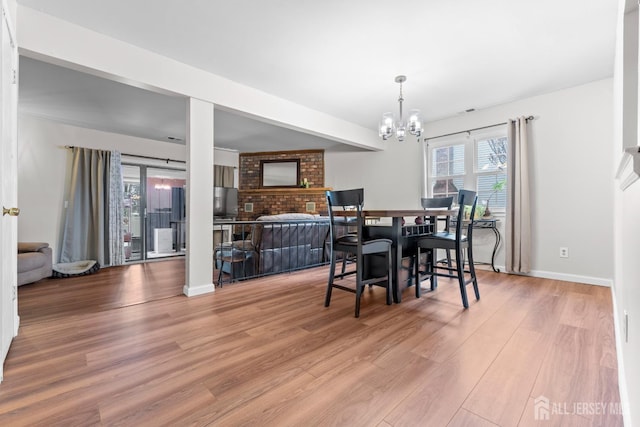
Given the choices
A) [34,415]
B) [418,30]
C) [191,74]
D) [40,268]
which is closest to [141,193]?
[40,268]

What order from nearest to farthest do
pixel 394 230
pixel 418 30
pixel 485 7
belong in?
pixel 485 7, pixel 418 30, pixel 394 230

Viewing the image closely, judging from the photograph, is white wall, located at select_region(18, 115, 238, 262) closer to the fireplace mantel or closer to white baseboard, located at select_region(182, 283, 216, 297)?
the fireplace mantel

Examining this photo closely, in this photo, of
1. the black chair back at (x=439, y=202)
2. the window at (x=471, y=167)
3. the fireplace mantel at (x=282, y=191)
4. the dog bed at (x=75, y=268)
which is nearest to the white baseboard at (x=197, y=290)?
the dog bed at (x=75, y=268)

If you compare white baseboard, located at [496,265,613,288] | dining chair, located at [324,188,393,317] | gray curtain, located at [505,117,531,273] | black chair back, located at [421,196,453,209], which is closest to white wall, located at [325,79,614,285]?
white baseboard, located at [496,265,613,288]

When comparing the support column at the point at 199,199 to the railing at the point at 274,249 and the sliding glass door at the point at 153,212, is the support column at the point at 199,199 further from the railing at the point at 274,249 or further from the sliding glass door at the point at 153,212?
the sliding glass door at the point at 153,212

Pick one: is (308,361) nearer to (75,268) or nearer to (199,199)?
(199,199)

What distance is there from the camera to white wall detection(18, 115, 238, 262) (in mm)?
4066

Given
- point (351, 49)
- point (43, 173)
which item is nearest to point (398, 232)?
point (351, 49)

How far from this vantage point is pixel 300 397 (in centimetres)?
124

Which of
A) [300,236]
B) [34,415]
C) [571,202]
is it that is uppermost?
[571,202]

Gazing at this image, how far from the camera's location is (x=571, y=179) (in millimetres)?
3307

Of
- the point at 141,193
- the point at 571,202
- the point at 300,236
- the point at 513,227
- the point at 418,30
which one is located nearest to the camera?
the point at 418,30

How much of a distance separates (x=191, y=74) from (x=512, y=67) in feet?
10.9

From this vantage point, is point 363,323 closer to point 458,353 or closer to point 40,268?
point 458,353
